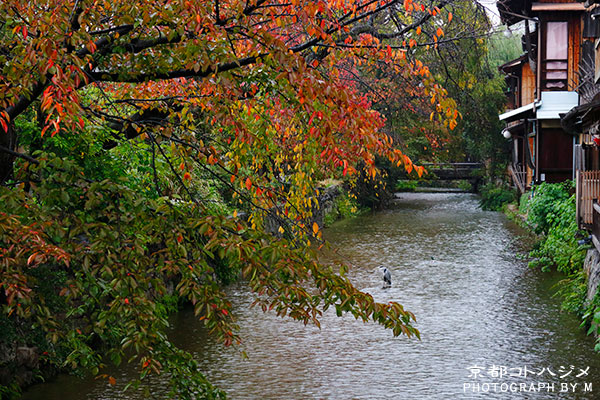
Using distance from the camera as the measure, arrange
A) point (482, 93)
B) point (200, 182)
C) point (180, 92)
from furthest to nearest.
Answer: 1. point (482, 93)
2. point (200, 182)
3. point (180, 92)

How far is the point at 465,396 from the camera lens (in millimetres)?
9422

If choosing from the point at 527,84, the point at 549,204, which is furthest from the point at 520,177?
the point at 549,204

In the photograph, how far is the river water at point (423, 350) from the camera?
973 cm

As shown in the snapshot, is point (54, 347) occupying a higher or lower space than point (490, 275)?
higher

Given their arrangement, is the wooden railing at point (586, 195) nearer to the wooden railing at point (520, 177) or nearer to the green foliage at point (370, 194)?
the wooden railing at point (520, 177)

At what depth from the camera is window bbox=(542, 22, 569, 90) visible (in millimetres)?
23094

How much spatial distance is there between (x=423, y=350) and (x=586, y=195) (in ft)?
16.0

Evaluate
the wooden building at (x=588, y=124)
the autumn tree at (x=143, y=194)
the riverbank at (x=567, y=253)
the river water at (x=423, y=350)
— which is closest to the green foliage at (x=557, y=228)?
the riverbank at (x=567, y=253)

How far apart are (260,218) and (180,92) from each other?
2.64 meters

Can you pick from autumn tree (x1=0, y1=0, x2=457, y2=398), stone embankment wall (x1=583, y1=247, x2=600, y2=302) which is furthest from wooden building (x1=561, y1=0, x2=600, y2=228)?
autumn tree (x1=0, y1=0, x2=457, y2=398)

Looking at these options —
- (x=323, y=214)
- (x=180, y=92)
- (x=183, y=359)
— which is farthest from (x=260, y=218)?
(x=323, y=214)

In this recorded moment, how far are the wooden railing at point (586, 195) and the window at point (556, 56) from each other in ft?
33.0

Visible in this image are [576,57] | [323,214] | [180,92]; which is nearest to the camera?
[180,92]

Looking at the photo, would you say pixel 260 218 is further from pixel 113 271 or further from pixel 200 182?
pixel 200 182
